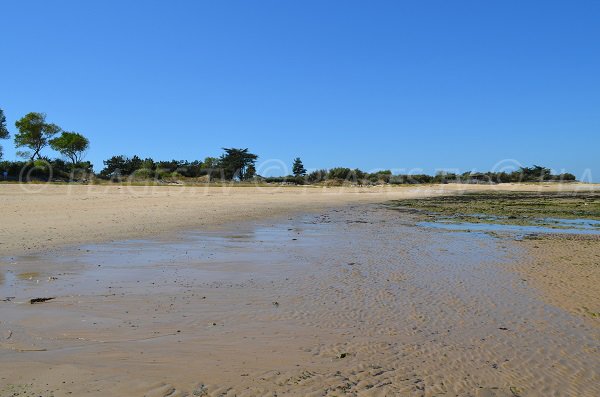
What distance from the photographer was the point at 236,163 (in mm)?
64375

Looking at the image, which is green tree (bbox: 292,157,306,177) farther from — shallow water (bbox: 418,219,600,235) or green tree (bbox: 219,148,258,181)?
shallow water (bbox: 418,219,600,235)

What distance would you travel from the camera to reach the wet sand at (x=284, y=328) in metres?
3.45

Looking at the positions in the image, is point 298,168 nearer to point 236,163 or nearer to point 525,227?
point 236,163

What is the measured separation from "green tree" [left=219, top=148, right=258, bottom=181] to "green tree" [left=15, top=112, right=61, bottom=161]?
22.5 m

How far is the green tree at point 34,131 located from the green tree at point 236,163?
22500 mm

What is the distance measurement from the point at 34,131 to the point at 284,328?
59.5 m

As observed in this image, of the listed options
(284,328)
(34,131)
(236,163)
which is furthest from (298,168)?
(284,328)

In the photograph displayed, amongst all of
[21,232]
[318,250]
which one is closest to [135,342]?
[318,250]

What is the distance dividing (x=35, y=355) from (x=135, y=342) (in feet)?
2.71

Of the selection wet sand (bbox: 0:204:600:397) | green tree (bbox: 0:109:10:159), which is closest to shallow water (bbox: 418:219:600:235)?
wet sand (bbox: 0:204:600:397)

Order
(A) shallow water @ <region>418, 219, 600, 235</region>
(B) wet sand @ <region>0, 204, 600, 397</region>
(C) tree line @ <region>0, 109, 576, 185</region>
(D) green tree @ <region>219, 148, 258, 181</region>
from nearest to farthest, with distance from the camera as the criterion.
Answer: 1. (B) wet sand @ <region>0, 204, 600, 397</region>
2. (A) shallow water @ <region>418, 219, 600, 235</region>
3. (C) tree line @ <region>0, 109, 576, 185</region>
4. (D) green tree @ <region>219, 148, 258, 181</region>

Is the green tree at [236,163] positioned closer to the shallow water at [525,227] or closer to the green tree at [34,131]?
the green tree at [34,131]

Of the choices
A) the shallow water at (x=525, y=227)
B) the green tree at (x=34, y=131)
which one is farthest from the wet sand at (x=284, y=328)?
the green tree at (x=34, y=131)

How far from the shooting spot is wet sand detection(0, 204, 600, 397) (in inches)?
136
